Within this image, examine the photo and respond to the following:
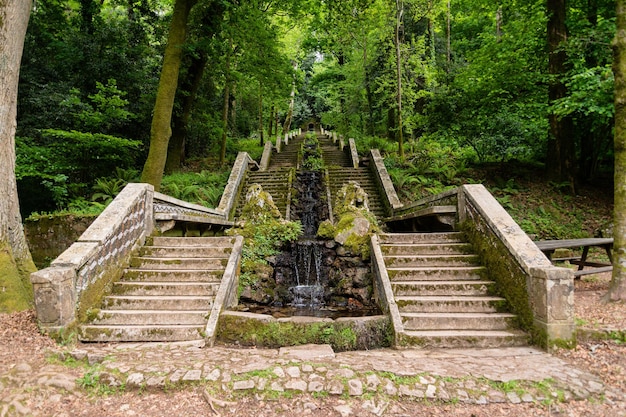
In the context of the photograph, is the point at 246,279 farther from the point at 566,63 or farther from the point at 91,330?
the point at 566,63

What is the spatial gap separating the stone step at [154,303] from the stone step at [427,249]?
351 cm

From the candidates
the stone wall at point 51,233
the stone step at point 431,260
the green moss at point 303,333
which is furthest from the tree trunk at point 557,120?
the stone wall at point 51,233

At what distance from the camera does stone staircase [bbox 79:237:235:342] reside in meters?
4.29

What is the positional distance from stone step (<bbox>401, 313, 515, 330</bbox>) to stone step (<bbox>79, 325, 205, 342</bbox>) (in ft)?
9.72

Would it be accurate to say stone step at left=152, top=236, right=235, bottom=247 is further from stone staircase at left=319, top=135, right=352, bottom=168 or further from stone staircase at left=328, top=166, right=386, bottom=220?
stone staircase at left=319, top=135, right=352, bottom=168

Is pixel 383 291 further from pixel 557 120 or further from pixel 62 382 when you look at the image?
pixel 557 120

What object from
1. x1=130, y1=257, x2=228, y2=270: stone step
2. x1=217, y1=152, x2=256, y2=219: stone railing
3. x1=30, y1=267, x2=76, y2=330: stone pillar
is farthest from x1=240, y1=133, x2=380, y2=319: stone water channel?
x1=217, y1=152, x2=256, y2=219: stone railing

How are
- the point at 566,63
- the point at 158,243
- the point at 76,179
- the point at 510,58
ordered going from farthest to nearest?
the point at 510,58, the point at 76,179, the point at 566,63, the point at 158,243

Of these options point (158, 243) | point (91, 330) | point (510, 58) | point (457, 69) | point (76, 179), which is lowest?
point (91, 330)

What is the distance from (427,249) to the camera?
627cm

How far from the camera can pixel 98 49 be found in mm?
11773

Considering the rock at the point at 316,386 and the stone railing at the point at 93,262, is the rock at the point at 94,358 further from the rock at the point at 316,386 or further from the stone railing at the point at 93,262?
the rock at the point at 316,386

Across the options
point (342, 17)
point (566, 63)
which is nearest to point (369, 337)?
point (566, 63)

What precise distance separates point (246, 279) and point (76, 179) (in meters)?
8.06
